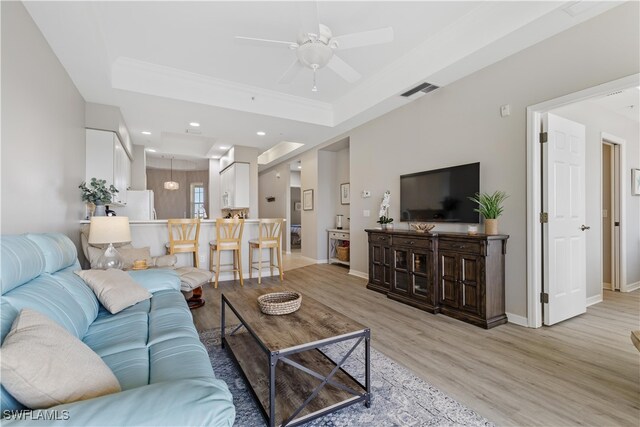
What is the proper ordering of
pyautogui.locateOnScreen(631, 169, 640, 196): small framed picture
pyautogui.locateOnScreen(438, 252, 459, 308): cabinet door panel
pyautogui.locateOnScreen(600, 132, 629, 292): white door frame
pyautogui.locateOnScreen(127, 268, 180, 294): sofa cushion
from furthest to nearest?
pyautogui.locateOnScreen(631, 169, 640, 196): small framed picture → pyautogui.locateOnScreen(600, 132, 629, 292): white door frame → pyautogui.locateOnScreen(438, 252, 459, 308): cabinet door panel → pyautogui.locateOnScreen(127, 268, 180, 294): sofa cushion

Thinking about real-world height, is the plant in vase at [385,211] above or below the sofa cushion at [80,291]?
above

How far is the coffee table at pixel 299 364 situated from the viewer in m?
1.50

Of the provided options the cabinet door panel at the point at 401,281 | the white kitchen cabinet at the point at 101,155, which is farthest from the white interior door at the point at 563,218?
the white kitchen cabinet at the point at 101,155

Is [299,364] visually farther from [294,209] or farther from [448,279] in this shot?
[294,209]

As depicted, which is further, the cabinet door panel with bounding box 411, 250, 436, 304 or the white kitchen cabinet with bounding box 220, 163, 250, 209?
the white kitchen cabinet with bounding box 220, 163, 250, 209

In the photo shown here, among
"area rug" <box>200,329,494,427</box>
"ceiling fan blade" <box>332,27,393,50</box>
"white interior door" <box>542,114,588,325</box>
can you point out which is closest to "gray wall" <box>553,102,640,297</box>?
"white interior door" <box>542,114,588,325</box>

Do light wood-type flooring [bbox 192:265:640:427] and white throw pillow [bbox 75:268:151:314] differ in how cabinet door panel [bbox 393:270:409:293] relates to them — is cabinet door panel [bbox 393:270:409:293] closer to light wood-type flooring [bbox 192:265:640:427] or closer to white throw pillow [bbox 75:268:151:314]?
light wood-type flooring [bbox 192:265:640:427]

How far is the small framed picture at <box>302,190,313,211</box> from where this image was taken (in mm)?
7023

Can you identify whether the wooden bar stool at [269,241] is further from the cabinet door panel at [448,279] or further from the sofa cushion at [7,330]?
the sofa cushion at [7,330]

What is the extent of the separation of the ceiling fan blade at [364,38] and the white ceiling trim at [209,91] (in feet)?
7.18

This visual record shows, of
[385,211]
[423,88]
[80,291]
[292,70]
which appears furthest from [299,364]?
[423,88]

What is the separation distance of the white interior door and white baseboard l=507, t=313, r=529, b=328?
0.61 ft

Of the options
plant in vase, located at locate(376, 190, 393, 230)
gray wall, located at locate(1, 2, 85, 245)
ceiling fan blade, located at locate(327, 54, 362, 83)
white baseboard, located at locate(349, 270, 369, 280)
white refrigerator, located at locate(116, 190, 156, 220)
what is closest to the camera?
gray wall, located at locate(1, 2, 85, 245)

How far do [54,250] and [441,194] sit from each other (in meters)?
3.68
